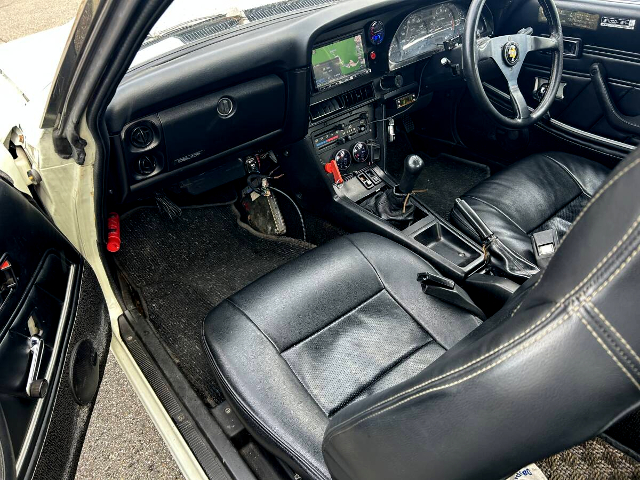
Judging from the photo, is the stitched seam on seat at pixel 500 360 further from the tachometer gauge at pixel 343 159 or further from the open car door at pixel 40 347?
the tachometer gauge at pixel 343 159

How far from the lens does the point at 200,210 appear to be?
2617 mm

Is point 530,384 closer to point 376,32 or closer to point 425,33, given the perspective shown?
point 376,32

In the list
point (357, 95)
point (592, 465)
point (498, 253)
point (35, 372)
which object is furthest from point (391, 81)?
point (35, 372)

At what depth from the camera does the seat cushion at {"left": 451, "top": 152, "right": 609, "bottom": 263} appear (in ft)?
6.45

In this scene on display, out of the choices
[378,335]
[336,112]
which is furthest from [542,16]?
[378,335]

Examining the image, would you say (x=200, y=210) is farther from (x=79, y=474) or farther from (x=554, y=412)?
(x=554, y=412)

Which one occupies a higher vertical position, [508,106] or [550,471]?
[508,106]

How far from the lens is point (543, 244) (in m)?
1.83

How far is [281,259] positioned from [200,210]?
0.50 metres

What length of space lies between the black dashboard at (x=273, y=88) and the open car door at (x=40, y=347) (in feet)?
1.11

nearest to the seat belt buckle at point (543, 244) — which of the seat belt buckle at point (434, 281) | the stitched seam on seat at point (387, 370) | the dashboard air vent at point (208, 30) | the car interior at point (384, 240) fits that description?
the car interior at point (384, 240)

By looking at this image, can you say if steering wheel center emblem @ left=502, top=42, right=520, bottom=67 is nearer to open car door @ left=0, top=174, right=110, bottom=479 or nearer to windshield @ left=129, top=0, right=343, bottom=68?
windshield @ left=129, top=0, right=343, bottom=68

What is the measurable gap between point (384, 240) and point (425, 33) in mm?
1037

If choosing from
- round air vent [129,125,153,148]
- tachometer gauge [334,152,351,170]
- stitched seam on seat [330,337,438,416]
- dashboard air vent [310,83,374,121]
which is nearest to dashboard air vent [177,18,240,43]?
round air vent [129,125,153,148]
